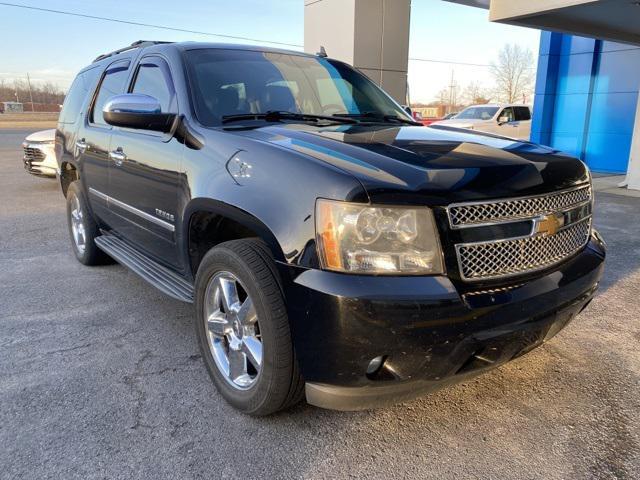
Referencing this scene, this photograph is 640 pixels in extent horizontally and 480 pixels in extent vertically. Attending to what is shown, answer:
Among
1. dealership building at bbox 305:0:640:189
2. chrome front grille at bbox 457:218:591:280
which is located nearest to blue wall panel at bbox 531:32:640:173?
dealership building at bbox 305:0:640:189

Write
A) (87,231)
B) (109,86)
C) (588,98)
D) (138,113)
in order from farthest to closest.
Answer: (588,98) → (87,231) → (109,86) → (138,113)

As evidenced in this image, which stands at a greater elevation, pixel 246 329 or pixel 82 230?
pixel 246 329

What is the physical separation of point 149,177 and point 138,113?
46 cm

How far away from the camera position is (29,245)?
234 inches

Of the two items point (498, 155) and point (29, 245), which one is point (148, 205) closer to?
point (498, 155)

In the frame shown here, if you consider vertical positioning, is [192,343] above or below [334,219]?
below

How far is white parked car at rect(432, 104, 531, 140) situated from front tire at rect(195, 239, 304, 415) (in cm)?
1451

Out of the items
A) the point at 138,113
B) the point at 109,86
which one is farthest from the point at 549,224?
the point at 109,86

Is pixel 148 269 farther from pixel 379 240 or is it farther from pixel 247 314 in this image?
pixel 379 240

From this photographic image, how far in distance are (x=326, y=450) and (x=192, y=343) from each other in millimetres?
1404

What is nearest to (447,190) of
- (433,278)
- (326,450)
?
(433,278)

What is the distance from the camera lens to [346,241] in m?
1.98

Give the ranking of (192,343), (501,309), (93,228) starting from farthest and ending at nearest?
(93,228), (192,343), (501,309)

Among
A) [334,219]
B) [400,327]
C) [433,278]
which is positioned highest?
[334,219]
